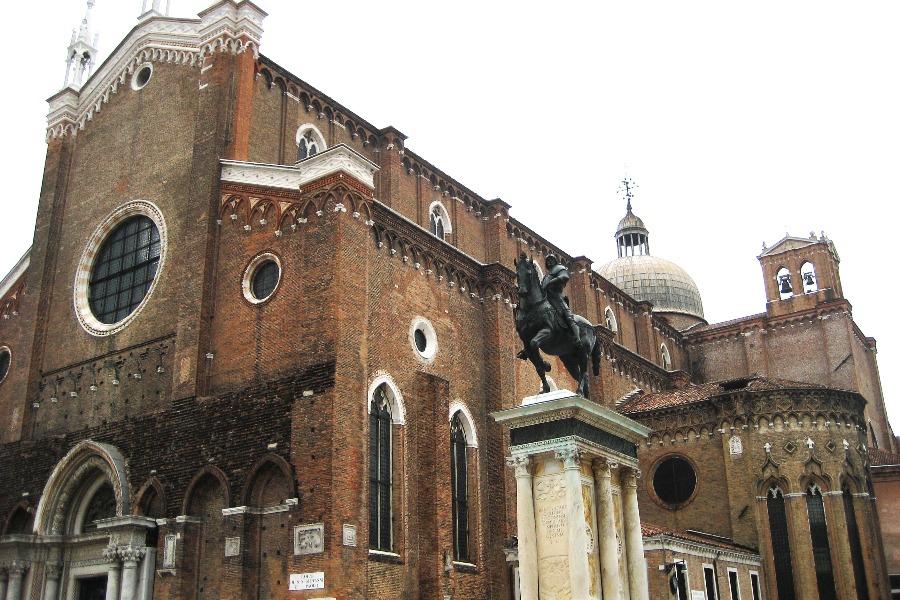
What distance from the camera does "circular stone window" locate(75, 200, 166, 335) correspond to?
23.0 meters

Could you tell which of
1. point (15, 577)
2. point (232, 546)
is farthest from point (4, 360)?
point (232, 546)

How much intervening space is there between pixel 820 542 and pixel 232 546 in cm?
1752

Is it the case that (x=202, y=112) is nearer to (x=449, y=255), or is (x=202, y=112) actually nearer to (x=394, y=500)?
(x=449, y=255)

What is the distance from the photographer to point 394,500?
20500mm

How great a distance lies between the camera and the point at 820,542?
27.8 metres

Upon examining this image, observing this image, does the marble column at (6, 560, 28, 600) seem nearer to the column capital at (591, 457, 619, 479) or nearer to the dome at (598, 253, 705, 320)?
the column capital at (591, 457, 619, 479)

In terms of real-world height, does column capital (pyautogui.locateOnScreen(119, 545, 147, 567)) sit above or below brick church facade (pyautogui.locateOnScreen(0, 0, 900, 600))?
below

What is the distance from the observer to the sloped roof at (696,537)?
2378cm

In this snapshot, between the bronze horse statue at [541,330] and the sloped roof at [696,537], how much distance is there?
959 centimetres

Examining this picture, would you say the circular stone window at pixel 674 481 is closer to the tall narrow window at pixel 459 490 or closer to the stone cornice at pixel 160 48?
the tall narrow window at pixel 459 490

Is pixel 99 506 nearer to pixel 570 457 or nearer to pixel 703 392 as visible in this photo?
pixel 570 457

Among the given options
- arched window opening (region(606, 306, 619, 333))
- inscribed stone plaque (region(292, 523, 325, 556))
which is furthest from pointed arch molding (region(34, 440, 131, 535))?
arched window opening (region(606, 306, 619, 333))

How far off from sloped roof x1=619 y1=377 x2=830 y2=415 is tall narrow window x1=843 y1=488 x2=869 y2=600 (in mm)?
3404

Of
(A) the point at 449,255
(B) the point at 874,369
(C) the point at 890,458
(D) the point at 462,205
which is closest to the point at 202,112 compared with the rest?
(A) the point at 449,255
